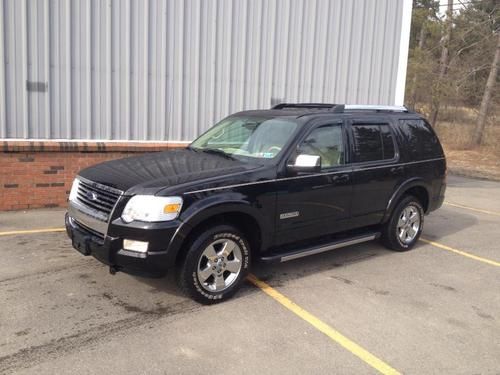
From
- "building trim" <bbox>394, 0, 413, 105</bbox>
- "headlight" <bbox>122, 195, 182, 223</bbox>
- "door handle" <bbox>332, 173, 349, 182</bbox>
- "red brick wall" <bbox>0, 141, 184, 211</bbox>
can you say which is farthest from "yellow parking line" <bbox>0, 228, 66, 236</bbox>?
"building trim" <bbox>394, 0, 413, 105</bbox>

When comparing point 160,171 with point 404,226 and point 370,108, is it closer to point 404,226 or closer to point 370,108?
point 370,108

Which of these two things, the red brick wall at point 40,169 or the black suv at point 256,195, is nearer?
the black suv at point 256,195

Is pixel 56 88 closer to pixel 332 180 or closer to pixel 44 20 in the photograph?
pixel 44 20

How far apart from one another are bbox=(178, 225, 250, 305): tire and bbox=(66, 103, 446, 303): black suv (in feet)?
0.03

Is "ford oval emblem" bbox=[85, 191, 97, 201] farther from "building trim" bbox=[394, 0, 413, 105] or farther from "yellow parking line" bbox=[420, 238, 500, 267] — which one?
"building trim" bbox=[394, 0, 413, 105]

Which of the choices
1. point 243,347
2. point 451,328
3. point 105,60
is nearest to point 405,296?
point 451,328

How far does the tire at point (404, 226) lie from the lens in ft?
20.3

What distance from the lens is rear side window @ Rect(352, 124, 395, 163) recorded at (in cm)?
563

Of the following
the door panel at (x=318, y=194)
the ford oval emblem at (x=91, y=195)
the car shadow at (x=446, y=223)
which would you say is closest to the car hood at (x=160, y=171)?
the ford oval emblem at (x=91, y=195)

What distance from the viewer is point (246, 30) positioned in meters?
9.64

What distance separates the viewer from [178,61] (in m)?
9.08

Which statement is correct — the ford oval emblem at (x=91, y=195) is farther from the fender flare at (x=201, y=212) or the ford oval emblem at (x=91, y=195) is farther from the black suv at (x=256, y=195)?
the fender flare at (x=201, y=212)

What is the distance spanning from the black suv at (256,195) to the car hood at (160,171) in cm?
1

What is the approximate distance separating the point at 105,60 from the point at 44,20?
1090 millimetres
